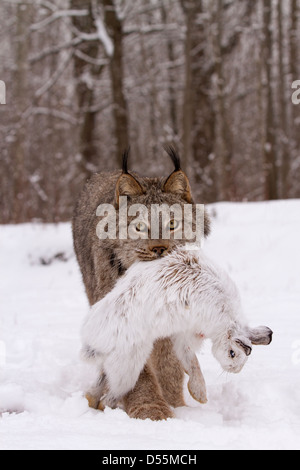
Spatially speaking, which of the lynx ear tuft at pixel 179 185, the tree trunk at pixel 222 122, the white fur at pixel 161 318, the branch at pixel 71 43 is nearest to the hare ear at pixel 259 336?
the white fur at pixel 161 318

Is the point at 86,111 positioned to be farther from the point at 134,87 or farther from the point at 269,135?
the point at 269,135

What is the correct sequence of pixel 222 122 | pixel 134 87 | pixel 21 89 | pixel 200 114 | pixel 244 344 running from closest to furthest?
1. pixel 244 344
2. pixel 21 89
3. pixel 222 122
4. pixel 200 114
5. pixel 134 87

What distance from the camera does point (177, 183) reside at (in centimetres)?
402

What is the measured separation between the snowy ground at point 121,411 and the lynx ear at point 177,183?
1.34 metres

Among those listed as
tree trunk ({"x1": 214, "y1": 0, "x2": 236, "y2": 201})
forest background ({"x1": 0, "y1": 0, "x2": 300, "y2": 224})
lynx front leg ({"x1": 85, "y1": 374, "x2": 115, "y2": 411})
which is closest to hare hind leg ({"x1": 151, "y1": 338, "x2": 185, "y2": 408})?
lynx front leg ({"x1": 85, "y1": 374, "x2": 115, "y2": 411})

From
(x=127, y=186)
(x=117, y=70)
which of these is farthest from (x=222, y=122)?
(x=127, y=186)

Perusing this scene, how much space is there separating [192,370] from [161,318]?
564mm

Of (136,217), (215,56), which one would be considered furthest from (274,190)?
(136,217)

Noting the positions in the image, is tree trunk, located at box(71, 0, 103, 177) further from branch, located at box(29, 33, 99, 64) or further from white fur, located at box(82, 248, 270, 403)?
white fur, located at box(82, 248, 270, 403)

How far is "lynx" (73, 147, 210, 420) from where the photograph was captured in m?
3.36

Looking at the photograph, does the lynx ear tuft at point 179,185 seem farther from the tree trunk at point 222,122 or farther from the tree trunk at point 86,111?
the tree trunk at point 86,111
